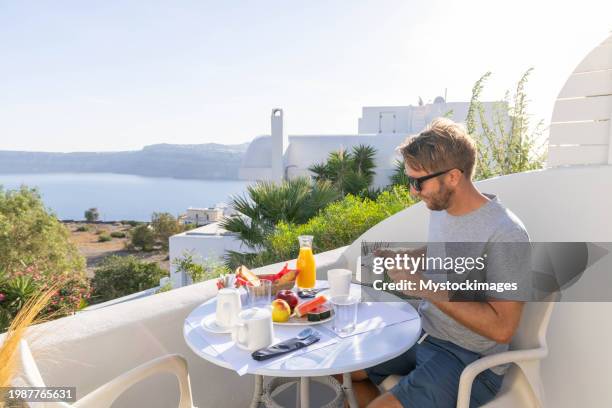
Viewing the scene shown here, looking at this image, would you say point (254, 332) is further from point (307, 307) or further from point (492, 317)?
point (492, 317)

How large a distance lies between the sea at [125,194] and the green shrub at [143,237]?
32.7 ft

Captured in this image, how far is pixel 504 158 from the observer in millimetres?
5195

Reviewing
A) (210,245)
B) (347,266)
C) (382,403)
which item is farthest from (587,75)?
(210,245)

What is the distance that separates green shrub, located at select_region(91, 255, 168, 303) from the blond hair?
54.1 feet

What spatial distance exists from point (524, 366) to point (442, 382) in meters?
0.32

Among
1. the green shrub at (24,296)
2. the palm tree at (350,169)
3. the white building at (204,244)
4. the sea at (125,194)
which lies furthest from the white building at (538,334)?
the sea at (125,194)

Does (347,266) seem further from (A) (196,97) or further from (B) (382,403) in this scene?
(A) (196,97)

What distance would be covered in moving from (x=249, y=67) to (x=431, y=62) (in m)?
24.1

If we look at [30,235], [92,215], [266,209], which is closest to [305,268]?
[266,209]

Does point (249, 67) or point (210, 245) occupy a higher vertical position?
point (249, 67)

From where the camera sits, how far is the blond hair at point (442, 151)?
1.79m

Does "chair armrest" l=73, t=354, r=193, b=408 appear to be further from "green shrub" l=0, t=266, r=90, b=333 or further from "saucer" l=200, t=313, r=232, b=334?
"green shrub" l=0, t=266, r=90, b=333

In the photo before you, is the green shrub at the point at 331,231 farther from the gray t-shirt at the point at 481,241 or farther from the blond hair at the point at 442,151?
the blond hair at the point at 442,151

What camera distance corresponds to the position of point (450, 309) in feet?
5.09
